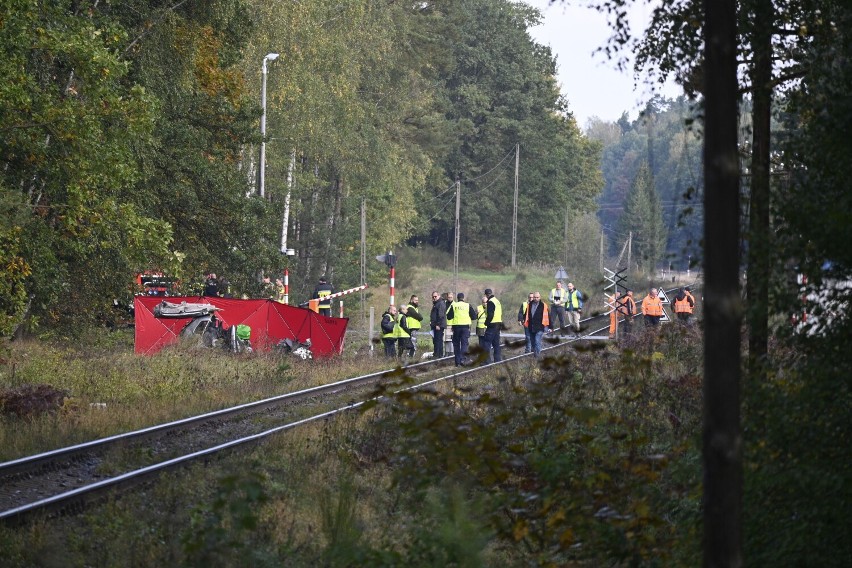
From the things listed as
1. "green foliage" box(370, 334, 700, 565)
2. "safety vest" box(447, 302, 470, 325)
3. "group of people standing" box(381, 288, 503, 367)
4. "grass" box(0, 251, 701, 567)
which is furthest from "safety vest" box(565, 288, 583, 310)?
"green foliage" box(370, 334, 700, 565)

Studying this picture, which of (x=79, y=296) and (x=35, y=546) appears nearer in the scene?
(x=35, y=546)

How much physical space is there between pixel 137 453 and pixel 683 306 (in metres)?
20.5

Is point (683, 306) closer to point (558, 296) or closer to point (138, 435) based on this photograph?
point (558, 296)

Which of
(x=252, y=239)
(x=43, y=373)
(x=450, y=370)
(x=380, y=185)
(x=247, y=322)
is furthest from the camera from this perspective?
(x=380, y=185)

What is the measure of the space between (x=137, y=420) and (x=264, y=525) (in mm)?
7047

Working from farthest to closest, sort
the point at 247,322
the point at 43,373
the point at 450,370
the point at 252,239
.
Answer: the point at 252,239 → the point at 247,322 → the point at 450,370 → the point at 43,373

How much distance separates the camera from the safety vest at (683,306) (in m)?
31.0

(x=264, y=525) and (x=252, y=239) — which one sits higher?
(x=252, y=239)

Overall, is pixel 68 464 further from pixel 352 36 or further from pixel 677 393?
pixel 352 36

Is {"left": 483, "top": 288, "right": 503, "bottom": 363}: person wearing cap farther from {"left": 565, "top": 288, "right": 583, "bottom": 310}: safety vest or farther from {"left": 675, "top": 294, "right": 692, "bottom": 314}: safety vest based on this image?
{"left": 565, "top": 288, "right": 583, "bottom": 310}: safety vest

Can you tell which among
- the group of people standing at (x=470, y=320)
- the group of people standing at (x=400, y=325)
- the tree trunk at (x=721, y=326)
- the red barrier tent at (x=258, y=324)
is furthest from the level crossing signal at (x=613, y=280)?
the red barrier tent at (x=258, y=324)

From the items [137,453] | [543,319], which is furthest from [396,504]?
[543,319]

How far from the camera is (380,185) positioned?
50.2m

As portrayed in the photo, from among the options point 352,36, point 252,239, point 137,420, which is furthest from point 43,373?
point 352,36
